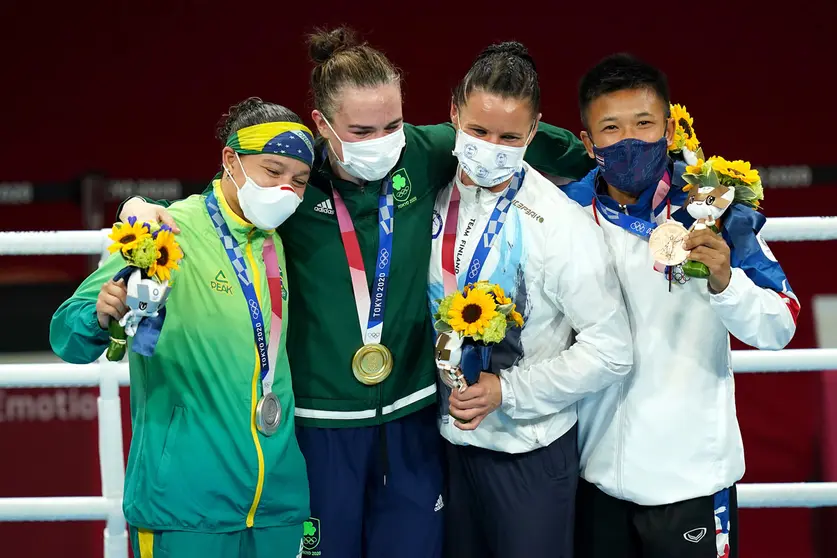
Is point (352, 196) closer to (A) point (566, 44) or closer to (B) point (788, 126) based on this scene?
(A) point (566, 44)

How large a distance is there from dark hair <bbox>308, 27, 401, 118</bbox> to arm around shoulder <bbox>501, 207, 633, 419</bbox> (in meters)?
0.63

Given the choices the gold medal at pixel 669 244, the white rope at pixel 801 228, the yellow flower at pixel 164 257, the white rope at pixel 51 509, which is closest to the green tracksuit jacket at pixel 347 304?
the yellow flower at pixel 164 257

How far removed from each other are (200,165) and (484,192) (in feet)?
12.3

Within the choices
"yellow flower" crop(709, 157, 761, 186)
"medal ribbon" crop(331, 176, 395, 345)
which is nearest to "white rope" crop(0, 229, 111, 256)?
"medal ribbon" crop(331, 176, 395, 345)

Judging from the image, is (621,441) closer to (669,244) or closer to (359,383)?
(669,244)

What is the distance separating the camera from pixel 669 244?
7.95 feet

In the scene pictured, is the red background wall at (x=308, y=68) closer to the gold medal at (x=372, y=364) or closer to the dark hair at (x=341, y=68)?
the dark hair at (x=341, y=68)

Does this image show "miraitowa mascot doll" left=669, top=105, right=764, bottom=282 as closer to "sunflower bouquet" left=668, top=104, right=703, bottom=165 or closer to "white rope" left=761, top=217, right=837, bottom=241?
"sunflower bouquet" left=668, top=104, right=703, bottom=165

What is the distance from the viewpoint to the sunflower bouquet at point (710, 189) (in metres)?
2.39

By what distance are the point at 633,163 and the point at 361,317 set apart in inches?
32.2

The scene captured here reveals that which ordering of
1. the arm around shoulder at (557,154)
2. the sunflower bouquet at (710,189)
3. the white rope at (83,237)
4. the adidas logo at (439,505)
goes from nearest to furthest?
1. the sunflower bouquet at (710,189)
2. the adidas logo at (439,505)
3. the arm around shoulder at (557,154)
4. the white rope at (83,237)

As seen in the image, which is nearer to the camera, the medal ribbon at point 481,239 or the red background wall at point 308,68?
the medal ribbon at point 481,239

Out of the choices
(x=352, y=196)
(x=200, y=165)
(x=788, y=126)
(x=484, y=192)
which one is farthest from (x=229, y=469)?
(x=788, y=126)

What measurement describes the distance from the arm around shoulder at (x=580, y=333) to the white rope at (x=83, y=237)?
82 cm
